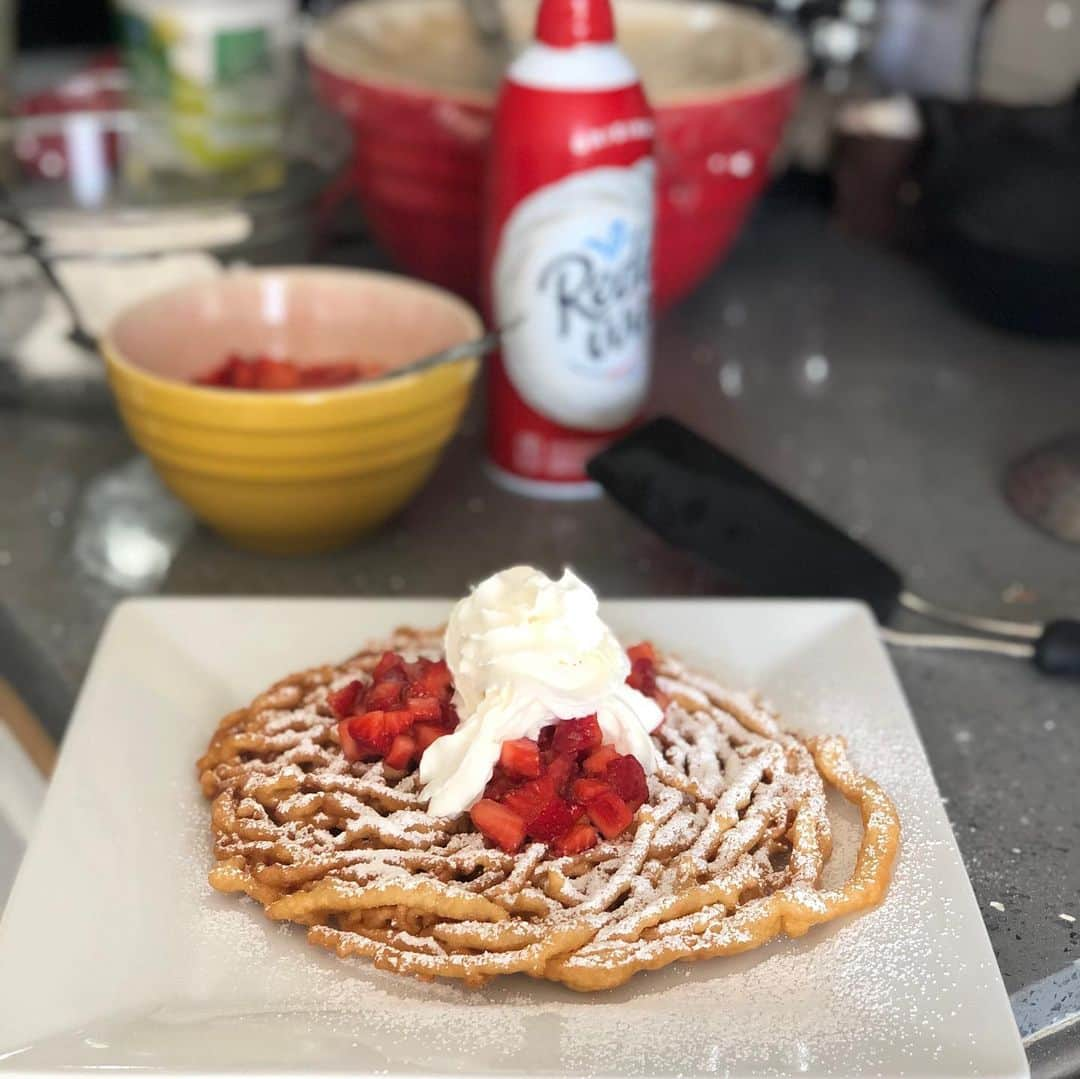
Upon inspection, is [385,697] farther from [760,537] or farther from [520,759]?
[760,537]

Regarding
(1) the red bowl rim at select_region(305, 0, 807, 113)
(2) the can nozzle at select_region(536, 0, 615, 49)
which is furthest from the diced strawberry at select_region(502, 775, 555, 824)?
(1) the red bowl rim at select_region(305, 0, 807, 113)

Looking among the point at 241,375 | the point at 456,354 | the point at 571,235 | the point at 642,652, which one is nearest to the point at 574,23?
the point at 571,235

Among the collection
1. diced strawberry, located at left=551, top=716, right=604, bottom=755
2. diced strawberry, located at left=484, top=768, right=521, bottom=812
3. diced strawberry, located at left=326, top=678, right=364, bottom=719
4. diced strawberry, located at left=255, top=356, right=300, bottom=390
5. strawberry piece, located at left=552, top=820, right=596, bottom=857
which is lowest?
diced strawberry, located at left=326, top=678, right=364, bottom=719

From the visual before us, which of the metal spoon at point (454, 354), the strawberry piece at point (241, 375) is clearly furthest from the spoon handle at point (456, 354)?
the strawberry piece at point (241, 375)

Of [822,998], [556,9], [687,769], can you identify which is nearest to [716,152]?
[556,9]

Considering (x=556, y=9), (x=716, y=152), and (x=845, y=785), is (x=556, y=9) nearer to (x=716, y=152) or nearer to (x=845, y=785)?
(x=716, y=152)

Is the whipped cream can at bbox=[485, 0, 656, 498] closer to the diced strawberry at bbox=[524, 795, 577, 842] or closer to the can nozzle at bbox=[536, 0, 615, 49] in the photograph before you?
the can nozzle at bbox=[536, 0, 615, 49]
